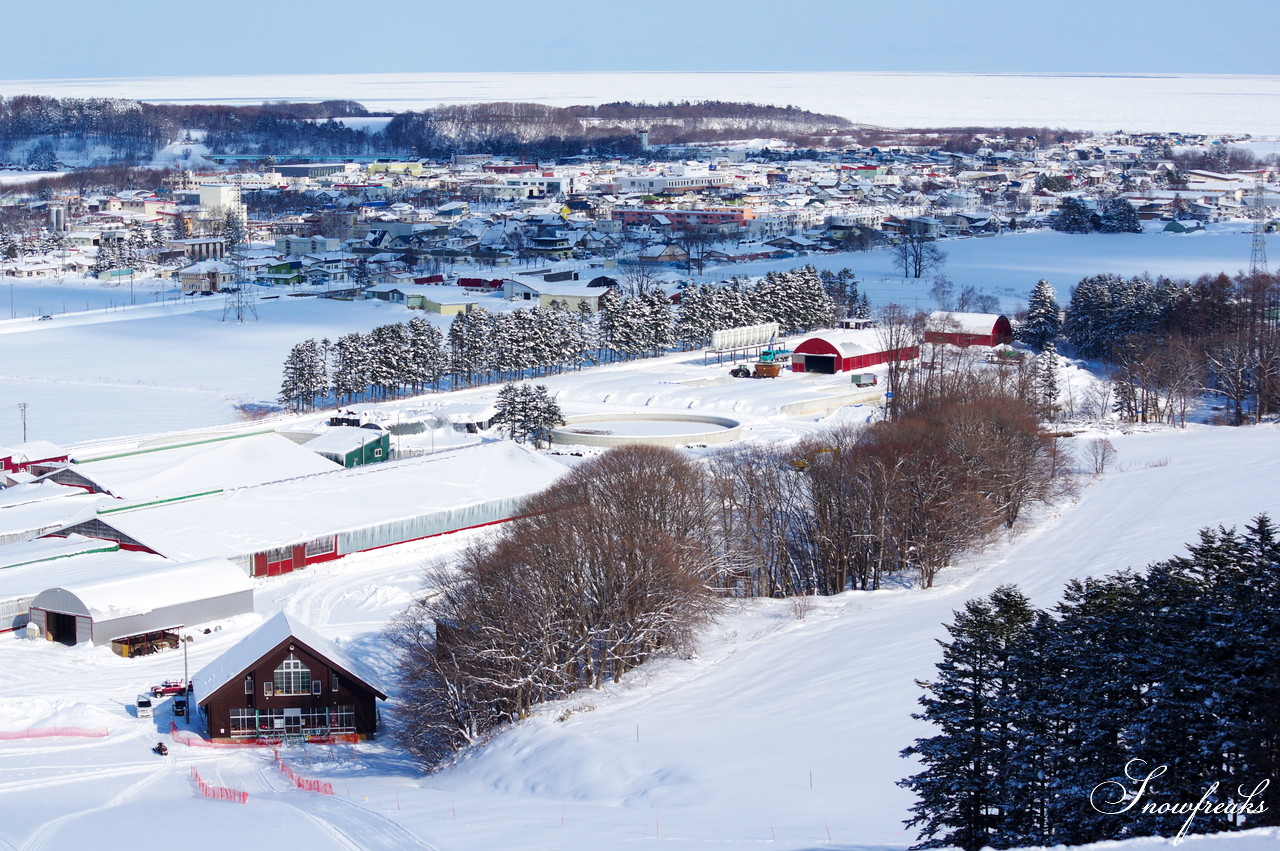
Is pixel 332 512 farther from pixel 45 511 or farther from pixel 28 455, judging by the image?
pixel 28 455

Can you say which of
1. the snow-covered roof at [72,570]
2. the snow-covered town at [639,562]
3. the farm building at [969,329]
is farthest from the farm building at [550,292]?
the snow-covered roof at [72,570]

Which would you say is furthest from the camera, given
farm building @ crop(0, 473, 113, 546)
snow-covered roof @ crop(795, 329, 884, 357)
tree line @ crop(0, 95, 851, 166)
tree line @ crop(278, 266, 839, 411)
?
tree line @ crop(0, 95, 851, 166)

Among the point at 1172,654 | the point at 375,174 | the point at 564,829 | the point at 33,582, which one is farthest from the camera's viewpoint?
the point at 375,174

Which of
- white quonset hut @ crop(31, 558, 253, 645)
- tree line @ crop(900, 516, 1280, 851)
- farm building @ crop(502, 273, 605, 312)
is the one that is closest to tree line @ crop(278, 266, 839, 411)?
farm building @ crop(502, 273, 605, 312)

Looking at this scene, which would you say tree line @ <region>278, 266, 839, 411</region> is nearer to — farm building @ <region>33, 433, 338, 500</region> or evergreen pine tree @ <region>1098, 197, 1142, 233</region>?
farm building @ <region>33, 433, 338, 500</region>

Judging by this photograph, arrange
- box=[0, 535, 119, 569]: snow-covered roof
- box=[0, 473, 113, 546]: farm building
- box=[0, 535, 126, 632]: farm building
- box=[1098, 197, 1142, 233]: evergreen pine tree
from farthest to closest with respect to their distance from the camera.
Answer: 1. box=[1098, 197, 1142, 233]: evergreen pine tree
2. box=[0, 473, 113, 546]: farm building
3. box=[0, 535, 119, 569]: snow-covered roof
4. box=[0, 535, 126, 632]: farm building

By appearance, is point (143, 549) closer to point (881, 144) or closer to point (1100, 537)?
point (1100, 537)

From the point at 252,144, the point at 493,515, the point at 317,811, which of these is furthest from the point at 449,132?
the point at 317,811
